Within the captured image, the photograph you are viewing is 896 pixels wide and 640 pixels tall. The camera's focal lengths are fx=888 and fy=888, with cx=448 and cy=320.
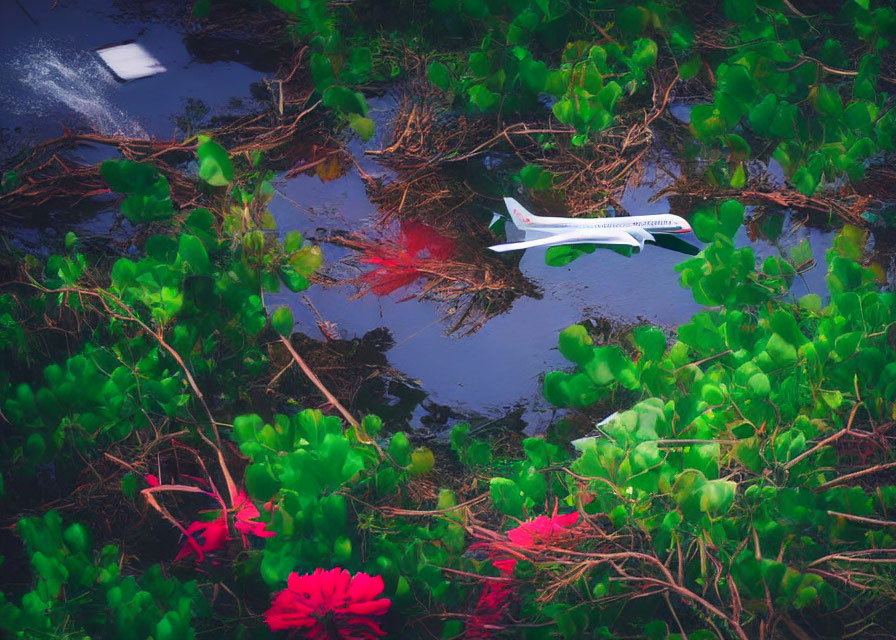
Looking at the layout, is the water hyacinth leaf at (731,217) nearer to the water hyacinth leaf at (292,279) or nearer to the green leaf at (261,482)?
the water hyacinth leaf at (292,279)

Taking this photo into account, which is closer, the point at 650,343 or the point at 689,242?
the point at 650,343

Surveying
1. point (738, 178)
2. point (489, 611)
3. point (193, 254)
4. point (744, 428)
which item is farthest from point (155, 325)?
point (738, 178)

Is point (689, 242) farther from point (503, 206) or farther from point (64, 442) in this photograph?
point (64, 442)

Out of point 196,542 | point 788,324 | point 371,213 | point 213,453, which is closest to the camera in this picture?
point 788,324

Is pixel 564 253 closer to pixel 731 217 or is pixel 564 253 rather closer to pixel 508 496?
pixel 731 217

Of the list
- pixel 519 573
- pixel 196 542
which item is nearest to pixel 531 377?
pixel 519 573
